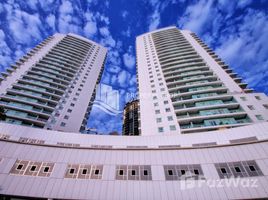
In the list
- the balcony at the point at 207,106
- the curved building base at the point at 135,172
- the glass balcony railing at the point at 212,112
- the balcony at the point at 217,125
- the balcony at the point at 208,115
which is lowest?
the curved building base at the point at 135,172

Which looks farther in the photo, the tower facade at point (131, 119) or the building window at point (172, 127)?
the tower facade at point (131, 119)

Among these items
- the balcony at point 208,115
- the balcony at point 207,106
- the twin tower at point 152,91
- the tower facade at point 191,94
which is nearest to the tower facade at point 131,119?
the twin tower at point 152,91

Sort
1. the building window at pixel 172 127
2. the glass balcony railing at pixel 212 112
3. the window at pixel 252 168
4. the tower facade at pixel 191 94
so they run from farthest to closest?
the glass balcony railing at pixel 212 112
the building window at pixel 172 127
the tower facade at pixel 191 94
the window at pixel 252 168

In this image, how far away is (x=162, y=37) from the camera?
250ft

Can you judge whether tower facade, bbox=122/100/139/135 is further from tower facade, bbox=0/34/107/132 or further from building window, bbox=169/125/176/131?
building window, bbox=169/125/176/131

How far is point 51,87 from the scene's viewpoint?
173 feet

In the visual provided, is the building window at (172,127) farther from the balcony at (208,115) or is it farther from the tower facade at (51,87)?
the tower facade at (51,87)

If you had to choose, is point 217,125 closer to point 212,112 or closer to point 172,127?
point 212,112

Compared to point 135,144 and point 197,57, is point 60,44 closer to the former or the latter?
point 197,57

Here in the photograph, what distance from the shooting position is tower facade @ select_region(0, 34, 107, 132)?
44.8m

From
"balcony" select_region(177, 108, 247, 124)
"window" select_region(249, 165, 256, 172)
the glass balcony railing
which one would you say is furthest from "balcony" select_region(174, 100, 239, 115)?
"window" select_region(249, 165, 256, 172)

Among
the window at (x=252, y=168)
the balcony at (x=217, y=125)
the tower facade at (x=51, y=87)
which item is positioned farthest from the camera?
the tower facade at (x=51, y=87)

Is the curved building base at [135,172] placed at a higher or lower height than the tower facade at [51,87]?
lower

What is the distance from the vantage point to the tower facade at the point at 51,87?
4484 cm
